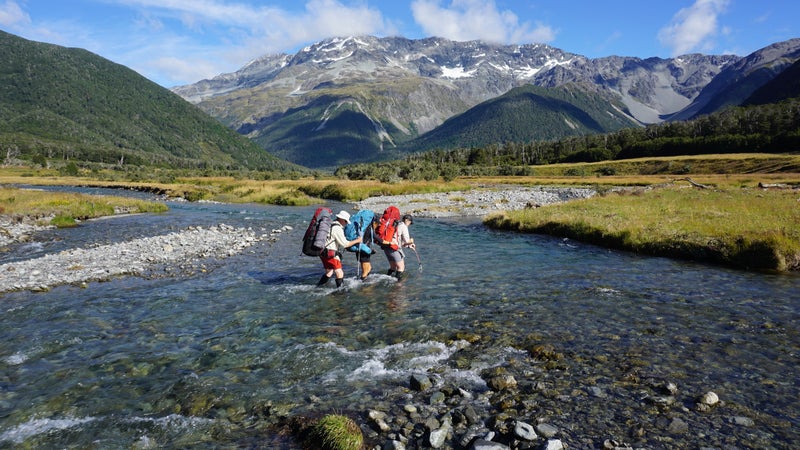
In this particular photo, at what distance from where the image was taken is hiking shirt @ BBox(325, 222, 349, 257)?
15.1 m

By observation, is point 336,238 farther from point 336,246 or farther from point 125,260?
point 125,260

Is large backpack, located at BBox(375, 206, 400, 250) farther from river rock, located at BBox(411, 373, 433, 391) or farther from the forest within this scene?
the forest

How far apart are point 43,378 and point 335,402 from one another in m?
6.49

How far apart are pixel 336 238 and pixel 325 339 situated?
4.72m

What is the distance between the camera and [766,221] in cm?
2205

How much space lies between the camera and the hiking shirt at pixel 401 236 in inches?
663

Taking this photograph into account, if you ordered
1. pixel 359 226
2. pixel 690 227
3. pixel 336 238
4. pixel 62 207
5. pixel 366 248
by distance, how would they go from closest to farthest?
pixel 336 238 → pixel 359 226 → pixel 366 248 → pixel 690 227 → pixel 62 207

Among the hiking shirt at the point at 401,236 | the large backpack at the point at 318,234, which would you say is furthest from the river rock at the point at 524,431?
the hiking shirt at the point at 401,236

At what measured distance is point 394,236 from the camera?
16.7 meters

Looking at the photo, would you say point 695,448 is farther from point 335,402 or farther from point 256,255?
point 256,255

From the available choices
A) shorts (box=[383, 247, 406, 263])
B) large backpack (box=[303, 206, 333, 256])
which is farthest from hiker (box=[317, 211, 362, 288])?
shorts (box=[383, 247, 406, 263])

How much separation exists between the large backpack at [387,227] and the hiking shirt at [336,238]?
165 centimetres

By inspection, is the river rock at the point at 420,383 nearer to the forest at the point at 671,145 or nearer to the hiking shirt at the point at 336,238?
the hiking shirt at the point at 336,238

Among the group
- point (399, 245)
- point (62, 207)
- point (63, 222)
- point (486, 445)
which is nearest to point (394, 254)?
point (399, 245)
